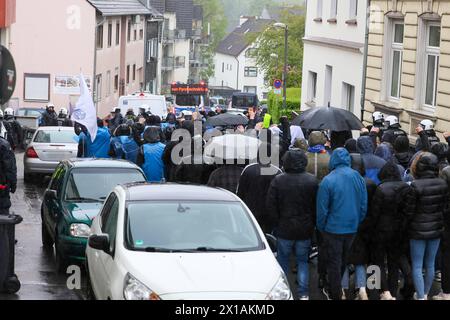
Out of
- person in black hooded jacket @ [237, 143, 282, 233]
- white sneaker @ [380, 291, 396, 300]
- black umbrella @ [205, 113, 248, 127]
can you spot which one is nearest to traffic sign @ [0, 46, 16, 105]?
person in black hooded jacket @ [237, 143, 282, 233]

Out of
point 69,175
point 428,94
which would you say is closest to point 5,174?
point 69,175

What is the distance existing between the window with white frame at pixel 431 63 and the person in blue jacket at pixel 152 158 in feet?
26.7

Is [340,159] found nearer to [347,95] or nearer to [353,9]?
[353,9]

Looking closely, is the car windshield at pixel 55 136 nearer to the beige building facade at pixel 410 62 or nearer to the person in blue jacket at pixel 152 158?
the beige building facade at pixel 410 62

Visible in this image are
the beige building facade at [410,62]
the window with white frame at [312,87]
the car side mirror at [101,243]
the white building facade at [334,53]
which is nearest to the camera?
the car side mirror at [101,243]

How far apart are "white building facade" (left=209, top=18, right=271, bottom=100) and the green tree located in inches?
1434

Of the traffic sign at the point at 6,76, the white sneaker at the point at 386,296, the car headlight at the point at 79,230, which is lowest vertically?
the white sneaker at the point at 386,296

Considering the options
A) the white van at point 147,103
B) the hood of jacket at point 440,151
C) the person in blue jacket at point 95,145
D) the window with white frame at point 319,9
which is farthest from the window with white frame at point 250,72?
the hood of jacket at point 440,151

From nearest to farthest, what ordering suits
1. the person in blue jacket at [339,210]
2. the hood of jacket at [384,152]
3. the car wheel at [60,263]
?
the person in blue jacket at [339,210]
the car wheel at [60,263]
the hood of jacket at [384,152]

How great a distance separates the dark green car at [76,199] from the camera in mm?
12539

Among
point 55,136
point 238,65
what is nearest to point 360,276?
point 55,136

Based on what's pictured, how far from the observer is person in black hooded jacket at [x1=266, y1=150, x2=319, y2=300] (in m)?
11.1

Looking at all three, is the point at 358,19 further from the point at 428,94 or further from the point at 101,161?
the point at 101,161

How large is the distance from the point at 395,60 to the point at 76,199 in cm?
1338
